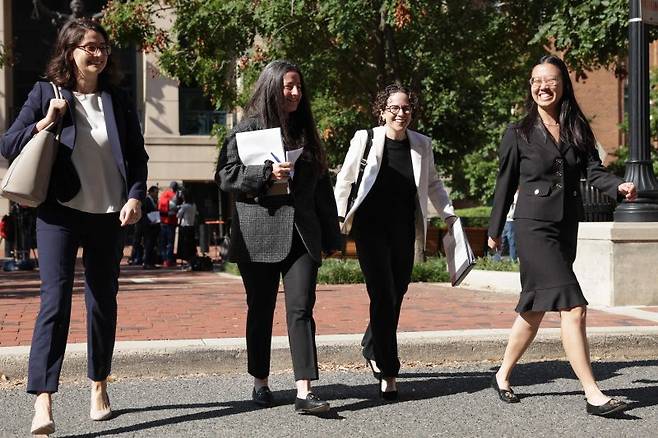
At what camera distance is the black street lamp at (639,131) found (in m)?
10.4

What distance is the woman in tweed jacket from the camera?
5.64 m

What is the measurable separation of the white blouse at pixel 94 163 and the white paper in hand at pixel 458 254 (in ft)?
6.97

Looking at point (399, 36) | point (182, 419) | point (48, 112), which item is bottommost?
point (182, 419)

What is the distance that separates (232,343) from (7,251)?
16.5m

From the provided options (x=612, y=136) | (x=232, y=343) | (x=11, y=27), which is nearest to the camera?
(x=232, y=343)

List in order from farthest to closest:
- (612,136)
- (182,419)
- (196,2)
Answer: (612,136)
(196,2)
(182,419)

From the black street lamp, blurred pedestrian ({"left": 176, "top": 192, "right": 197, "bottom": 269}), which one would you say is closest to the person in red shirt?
blurred pedestrian ({"left": 176, "top": 192, "right": 197, "bottom": 269})

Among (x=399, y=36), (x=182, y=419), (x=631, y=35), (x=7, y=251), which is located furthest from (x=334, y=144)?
(x=182, y=419)

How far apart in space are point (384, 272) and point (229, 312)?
3980mm

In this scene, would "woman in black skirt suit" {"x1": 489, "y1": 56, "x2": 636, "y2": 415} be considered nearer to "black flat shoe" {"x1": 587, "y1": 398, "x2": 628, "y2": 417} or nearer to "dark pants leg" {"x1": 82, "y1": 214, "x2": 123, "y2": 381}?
"black flat shoe" {"x1": 587, "y1": 398, "x2": 628, "y2": 417}

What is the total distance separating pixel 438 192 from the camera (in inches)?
261

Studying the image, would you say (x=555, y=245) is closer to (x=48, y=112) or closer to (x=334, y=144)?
(x=48, y=112)

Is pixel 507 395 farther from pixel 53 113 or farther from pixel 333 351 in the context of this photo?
pixel 53 113

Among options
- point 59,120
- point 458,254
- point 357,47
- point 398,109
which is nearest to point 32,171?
point 59,120
